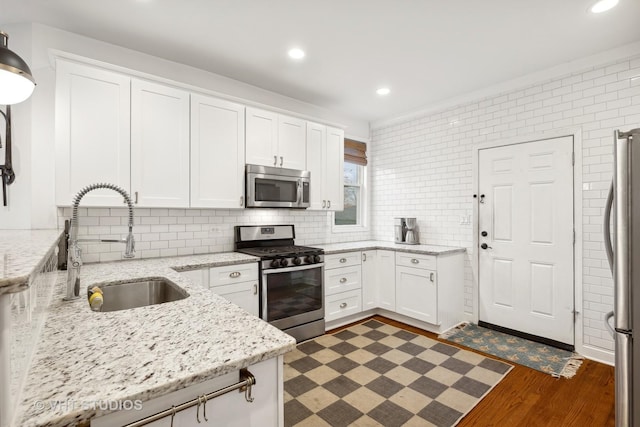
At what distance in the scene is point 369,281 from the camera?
3891 mm

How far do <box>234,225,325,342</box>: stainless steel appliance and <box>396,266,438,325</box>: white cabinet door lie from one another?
3.34 ft

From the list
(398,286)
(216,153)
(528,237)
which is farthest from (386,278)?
(216,153)

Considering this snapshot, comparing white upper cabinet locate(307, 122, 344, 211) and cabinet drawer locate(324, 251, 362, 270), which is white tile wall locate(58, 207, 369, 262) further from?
cabinet drawer locate(324, 251, 362, 270)

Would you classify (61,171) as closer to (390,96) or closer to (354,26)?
(354,26)

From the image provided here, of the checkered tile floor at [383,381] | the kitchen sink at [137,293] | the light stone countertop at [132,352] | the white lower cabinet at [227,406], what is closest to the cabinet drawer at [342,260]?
the checkered tile floor at [383,381]

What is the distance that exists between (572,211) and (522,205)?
1.40ft

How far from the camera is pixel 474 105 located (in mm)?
3701

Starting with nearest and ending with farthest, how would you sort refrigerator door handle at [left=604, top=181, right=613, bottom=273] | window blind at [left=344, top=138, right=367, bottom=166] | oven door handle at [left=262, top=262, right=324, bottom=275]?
refrigerator door handle at [left=604, top=181, right=613, bottom=273]
oven door handle at [left=262, top=262, right=324, bottom=275]
window blind at [left=344, top=138, right=367, bottom=166]

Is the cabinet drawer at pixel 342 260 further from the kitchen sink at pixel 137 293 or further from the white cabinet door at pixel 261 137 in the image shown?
the kitchen sink at pixel 137 293

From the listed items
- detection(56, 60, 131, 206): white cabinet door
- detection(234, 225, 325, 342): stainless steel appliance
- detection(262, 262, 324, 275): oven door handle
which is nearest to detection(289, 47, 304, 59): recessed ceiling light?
detection(56, 60, 131, 206): white cabinet door

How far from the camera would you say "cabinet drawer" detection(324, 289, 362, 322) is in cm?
346

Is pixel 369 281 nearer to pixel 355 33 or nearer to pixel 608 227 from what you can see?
pixel 608 227

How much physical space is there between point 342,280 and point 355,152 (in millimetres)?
2074

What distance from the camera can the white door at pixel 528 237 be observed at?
301 centimetres
